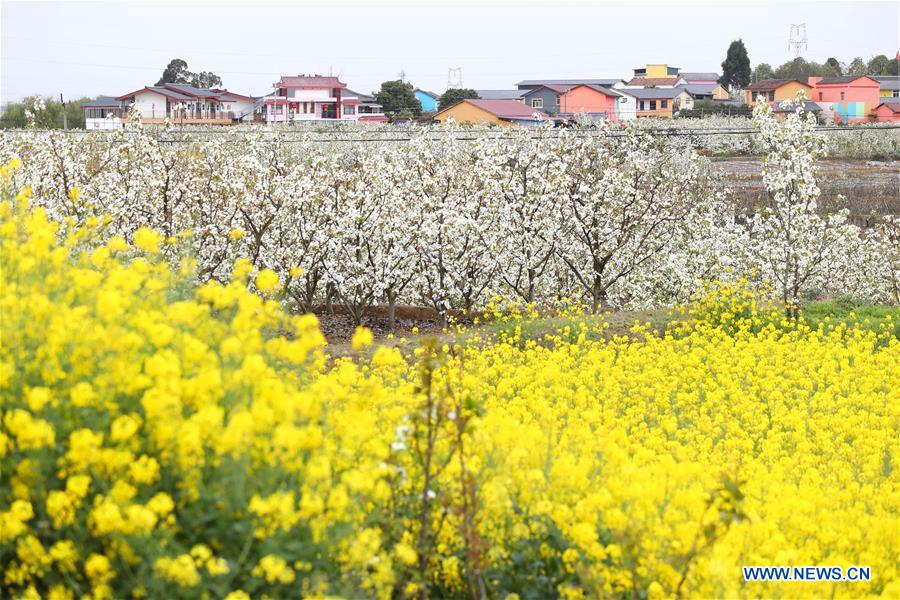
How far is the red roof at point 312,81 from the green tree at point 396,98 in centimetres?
284

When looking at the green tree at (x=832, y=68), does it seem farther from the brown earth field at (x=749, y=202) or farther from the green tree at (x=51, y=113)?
the green tree at (x=51, y=113)

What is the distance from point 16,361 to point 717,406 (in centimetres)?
683

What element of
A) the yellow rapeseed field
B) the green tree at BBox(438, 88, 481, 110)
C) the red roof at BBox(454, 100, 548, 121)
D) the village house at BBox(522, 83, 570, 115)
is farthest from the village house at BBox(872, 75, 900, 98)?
the yellow rapeseed field

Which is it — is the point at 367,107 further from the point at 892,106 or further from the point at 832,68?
the point at 832,68

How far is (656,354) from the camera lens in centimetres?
1060

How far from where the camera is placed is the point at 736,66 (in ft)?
276

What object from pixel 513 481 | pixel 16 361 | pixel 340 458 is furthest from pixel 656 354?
pixel 16 361

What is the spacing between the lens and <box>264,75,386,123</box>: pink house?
59594 millimetres

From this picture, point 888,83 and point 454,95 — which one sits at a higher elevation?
point 888,83

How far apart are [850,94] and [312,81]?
119ft

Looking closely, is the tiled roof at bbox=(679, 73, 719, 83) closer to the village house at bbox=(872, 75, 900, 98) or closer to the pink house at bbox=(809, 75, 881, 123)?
the village house at bbox=(872, 75, 900, 98)

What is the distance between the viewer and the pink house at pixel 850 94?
6394 centimetres

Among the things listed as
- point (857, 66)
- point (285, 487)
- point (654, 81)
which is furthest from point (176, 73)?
point (285, 487)

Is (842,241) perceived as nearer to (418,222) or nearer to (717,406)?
(418,222)
